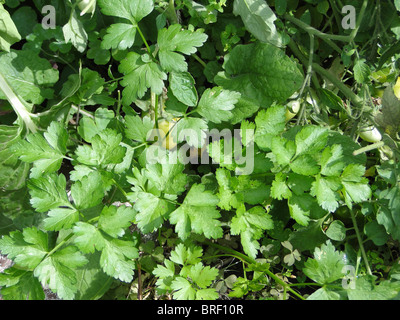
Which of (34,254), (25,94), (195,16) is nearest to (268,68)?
(195,16)

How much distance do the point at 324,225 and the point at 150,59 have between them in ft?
3.08

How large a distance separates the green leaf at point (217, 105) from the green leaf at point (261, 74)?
147 millimetres

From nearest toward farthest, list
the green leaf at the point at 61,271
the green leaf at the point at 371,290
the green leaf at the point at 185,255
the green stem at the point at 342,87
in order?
the green leaf at the point at 61,271 → the green leaf at the point at 371,290 → the green leaf at the point at 185,255 → the green stem at the point at 342,87

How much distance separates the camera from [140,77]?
4.58 feet

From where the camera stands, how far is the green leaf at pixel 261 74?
158 cm

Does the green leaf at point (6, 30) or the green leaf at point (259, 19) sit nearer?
the green leaf at point (6, 30)

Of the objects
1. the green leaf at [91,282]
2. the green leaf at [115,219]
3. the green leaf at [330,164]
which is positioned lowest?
the green leaf at [91,282]

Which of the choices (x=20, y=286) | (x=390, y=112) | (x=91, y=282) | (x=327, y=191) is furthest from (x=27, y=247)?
(x=390, y=112)

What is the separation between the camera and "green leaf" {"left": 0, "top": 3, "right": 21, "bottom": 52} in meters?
1.46

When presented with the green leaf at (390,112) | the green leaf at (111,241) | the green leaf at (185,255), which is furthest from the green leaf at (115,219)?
the green leaf at (390,112)

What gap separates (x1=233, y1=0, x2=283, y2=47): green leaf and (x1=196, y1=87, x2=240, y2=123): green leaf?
0.32 metres

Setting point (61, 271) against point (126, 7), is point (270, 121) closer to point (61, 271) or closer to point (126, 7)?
point (126, 7)

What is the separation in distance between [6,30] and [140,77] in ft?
1.72

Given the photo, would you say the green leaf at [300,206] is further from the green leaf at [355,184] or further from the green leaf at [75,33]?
the green leaf at [75,33]
